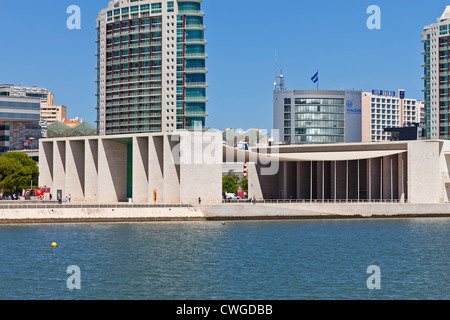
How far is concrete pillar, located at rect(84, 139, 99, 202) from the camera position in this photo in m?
101

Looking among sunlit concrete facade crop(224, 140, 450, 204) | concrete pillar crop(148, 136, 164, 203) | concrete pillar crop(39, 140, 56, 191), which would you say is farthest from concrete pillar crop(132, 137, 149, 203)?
concrete pillar crop(39, 140, 56, 191)

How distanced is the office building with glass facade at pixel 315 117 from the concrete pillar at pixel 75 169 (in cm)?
7823

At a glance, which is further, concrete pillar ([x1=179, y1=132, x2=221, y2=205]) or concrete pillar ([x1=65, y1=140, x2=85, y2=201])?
concrete pillar ([x1=65, y1=140, x2=85, y2=201])

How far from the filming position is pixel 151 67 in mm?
134750

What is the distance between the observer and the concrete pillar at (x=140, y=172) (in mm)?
95625

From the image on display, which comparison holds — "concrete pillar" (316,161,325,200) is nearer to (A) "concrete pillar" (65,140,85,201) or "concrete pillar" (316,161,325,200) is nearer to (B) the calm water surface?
(B) the calm water surface

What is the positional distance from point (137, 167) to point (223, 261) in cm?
4739

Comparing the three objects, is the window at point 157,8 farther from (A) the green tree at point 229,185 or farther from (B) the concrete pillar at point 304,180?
(A) the green tree at point 229,185

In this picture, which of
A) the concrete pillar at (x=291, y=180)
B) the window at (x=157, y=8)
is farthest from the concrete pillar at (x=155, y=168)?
the window at (x=157, y=8)

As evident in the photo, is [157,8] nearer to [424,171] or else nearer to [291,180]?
[291,180]

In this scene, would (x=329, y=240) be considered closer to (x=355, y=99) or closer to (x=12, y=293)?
(x=12, y=293)

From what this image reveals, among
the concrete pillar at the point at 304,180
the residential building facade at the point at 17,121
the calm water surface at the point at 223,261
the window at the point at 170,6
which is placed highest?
the window at the point at 170,6

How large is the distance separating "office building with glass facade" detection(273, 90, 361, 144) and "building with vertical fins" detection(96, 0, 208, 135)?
163 feet

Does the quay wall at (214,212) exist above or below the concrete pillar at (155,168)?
below
